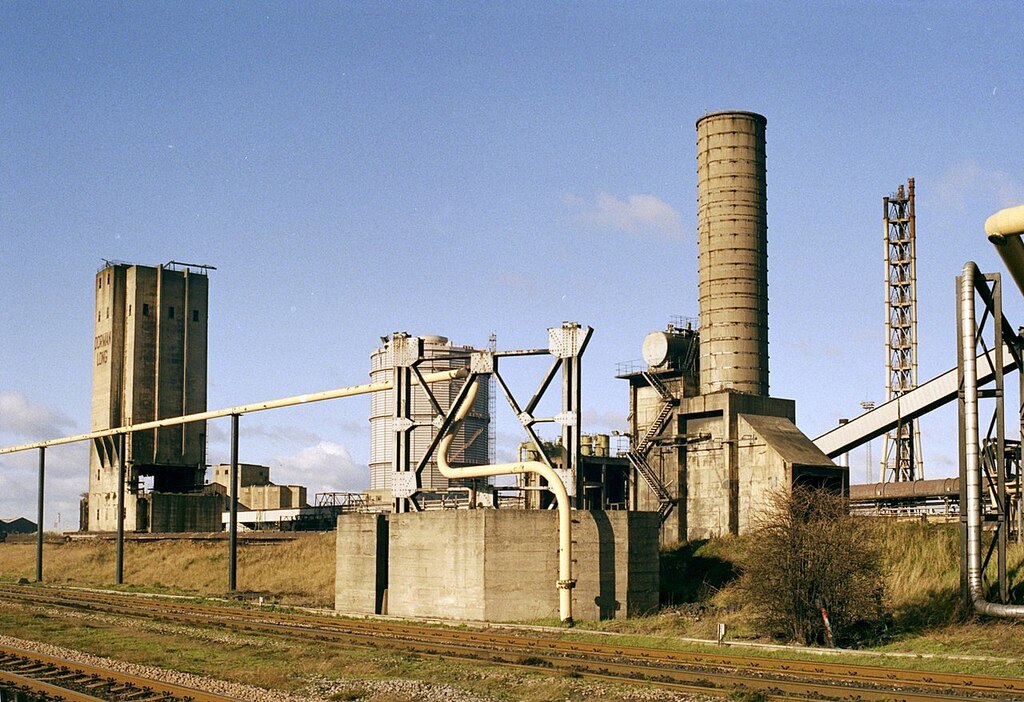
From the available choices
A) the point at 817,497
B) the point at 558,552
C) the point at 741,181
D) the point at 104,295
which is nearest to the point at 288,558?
the point at 558,552

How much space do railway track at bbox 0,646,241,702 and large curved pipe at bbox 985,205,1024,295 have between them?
12.8 m

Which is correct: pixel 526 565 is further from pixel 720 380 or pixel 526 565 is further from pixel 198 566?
pixel 198 566

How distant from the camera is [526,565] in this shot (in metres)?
32.2

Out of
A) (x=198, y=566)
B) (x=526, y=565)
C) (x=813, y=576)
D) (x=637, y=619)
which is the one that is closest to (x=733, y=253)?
(x=526, y=565)

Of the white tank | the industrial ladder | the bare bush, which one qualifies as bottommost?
the bare bush

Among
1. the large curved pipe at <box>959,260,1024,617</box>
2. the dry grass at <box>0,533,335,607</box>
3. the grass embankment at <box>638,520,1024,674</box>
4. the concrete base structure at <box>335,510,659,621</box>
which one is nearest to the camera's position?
the grass embankment at <box>638,520,1024,674</box>

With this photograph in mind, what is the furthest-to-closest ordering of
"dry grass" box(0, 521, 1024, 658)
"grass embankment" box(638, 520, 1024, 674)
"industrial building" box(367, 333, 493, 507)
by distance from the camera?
"industrial building" box(367, 333, 493, 507) → "dry grass" box(0, 521, 1024, 658) → "grass embankment" box(638, 520, 1024, 674)

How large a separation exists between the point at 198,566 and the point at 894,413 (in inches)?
1339

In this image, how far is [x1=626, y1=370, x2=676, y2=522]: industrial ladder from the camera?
47.2 meters

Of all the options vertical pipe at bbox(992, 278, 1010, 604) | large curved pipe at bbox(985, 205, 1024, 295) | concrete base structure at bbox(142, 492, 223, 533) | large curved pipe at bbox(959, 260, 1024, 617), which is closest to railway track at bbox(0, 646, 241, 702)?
large curved pipe at bbox(985, 205, 1024, 295)

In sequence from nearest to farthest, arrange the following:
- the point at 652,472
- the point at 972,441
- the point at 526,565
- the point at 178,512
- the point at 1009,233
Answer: the point at 1009,233, the point at 972,441, the point at 526,565, the point at 652,472, the point at 178,512

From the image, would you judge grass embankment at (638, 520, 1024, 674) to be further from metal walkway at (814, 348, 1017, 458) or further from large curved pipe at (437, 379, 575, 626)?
metal walkway at (814, 348, 1017, 458)

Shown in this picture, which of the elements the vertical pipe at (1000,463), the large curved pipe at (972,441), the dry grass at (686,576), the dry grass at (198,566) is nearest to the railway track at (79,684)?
the dry grass at (686,576)

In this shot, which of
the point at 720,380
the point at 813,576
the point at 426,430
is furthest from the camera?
the point at 426,430
